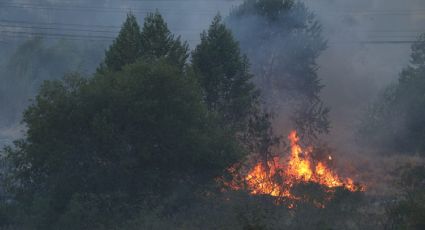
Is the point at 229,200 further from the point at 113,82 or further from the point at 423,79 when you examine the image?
the point at 423,79

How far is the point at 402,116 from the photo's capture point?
28.7 m

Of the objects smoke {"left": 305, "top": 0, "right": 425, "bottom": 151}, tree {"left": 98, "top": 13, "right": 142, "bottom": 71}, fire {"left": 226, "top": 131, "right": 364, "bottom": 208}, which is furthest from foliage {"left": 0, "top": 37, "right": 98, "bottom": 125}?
tree {"left": 98, "top": 13, "right": 142, "bottom": 71}

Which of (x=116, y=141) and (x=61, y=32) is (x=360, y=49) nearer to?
(x=61, y=32)

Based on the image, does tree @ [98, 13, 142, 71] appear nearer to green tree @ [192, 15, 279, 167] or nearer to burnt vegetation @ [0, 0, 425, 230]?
burnt vegetation @ [0, 0, 425, 230]

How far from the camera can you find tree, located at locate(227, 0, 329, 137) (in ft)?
85.8

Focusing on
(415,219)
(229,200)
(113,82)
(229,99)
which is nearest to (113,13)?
(229,99)

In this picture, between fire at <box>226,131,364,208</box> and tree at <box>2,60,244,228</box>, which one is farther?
fire at <box>226,131,364,208</box>

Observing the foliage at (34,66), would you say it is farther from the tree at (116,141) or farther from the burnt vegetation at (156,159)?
the tree at (116,141)

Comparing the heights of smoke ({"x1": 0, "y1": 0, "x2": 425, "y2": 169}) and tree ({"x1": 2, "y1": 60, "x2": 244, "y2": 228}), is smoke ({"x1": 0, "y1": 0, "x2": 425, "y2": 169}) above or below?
above

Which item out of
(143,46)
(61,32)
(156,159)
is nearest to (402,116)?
(143,46)

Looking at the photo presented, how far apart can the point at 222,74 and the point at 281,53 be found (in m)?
8.53

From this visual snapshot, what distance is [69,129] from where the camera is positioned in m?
13.9

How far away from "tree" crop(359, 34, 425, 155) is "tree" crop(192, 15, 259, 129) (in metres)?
11.0

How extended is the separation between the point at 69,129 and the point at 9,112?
28744 millimetres
